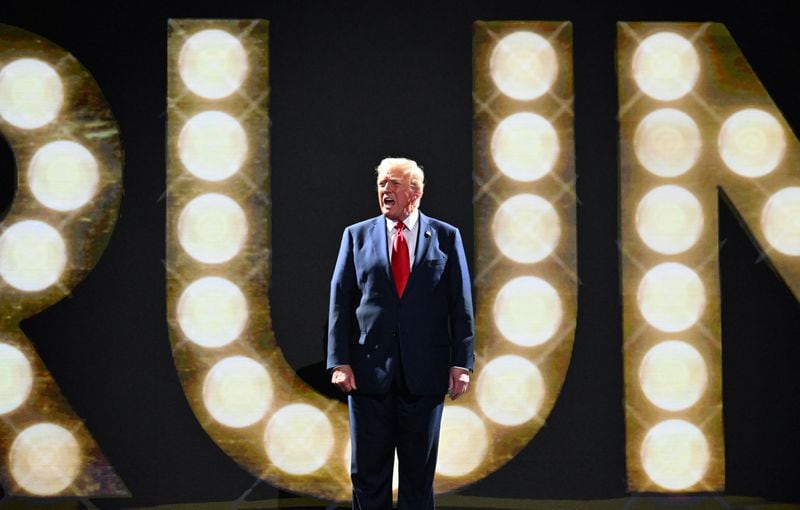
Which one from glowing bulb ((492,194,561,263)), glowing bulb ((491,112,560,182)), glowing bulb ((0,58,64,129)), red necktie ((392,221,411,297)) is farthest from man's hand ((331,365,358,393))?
glowing bulb ((0,58,64,129))

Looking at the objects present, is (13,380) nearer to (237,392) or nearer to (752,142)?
(237,392)

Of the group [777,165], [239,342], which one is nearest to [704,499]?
[777,165]

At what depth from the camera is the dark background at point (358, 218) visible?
3084 millimetres

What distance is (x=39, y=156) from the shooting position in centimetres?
309

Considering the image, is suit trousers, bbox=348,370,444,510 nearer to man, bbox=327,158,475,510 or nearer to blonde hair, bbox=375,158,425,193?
man, bbox=327,158,475,510

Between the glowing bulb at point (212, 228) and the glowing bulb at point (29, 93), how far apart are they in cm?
61

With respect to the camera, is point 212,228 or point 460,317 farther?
A: point 212,228

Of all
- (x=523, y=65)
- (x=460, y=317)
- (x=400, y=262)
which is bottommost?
(x=460, y=317)

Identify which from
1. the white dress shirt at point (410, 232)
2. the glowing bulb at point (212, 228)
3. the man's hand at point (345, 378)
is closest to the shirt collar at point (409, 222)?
the white dress shirt at point (410, 232)

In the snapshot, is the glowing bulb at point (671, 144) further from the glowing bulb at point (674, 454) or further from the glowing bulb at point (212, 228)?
the glowing bulb at point (212, 228)

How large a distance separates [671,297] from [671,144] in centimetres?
55

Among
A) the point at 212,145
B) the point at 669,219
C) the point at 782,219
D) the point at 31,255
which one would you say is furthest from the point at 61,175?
the point at 782,219

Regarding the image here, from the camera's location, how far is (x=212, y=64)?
3.11 metres

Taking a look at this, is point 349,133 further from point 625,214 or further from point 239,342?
point 625,214
